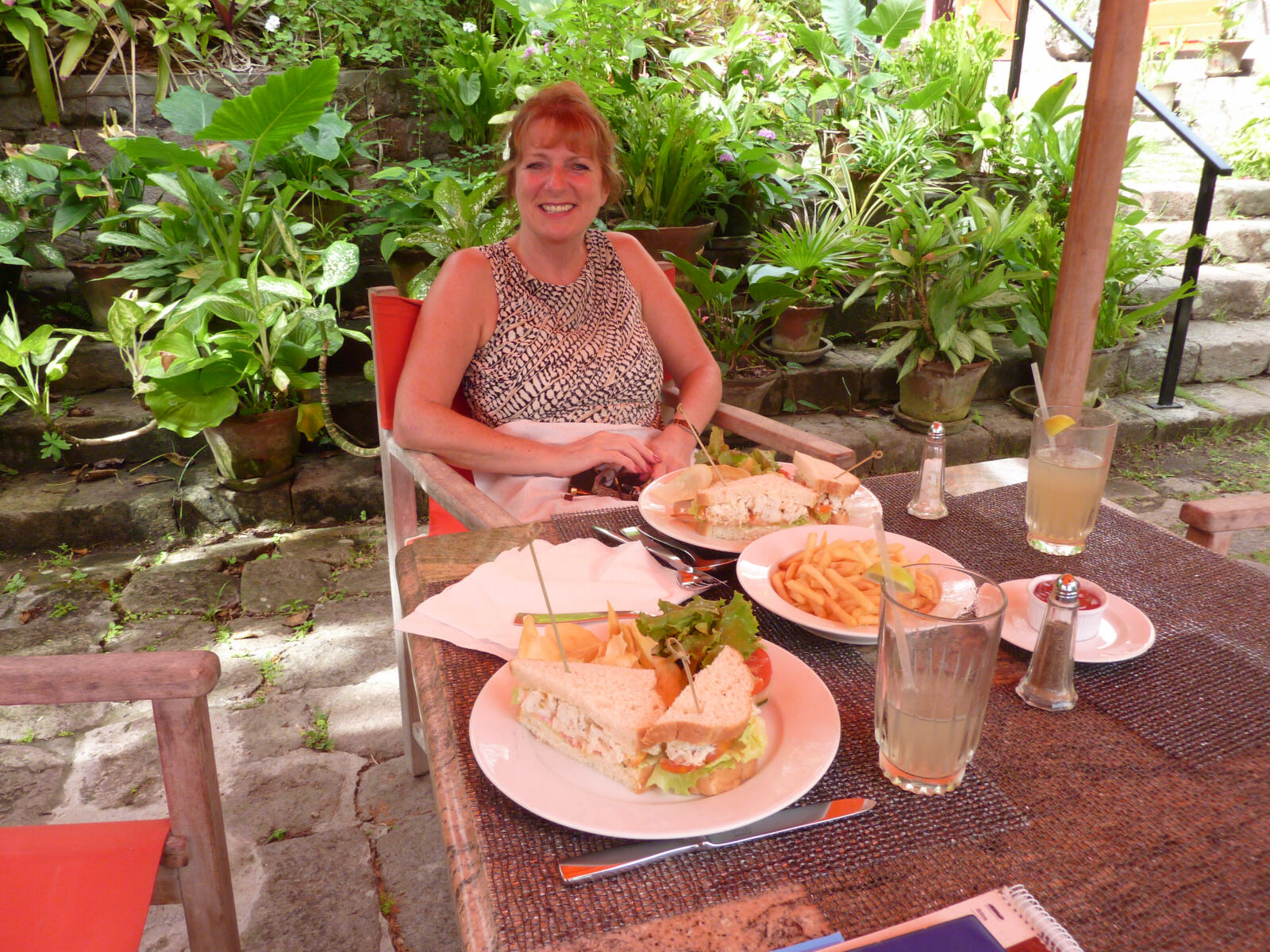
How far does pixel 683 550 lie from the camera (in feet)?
3.92

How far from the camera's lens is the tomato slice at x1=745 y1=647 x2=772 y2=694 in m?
0.87

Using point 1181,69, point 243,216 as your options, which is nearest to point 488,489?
point 243,216

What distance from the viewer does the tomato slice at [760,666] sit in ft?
2.85

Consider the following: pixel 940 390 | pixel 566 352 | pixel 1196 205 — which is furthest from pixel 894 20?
pixel 566 352

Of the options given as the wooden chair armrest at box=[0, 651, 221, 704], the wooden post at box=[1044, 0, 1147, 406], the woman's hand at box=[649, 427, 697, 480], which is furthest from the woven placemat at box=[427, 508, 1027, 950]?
the wooden post at box=[1044, 0, 1147, 406]

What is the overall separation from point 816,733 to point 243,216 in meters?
3.27

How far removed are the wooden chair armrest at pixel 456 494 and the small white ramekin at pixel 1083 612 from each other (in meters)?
0.69

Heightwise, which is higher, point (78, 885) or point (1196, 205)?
point (1196, 205)

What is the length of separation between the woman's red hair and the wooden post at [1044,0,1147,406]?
3.34 feet

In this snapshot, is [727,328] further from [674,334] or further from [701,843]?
[701,843]

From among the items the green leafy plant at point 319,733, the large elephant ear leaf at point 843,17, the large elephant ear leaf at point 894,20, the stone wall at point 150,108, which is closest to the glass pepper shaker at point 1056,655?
the green leafy plant at point 319,733

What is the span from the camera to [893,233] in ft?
12.0

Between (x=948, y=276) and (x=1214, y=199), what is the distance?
9.33ft

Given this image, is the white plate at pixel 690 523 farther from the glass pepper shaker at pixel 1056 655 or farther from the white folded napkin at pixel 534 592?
the glass pepper shaker at pixel 1056 655
